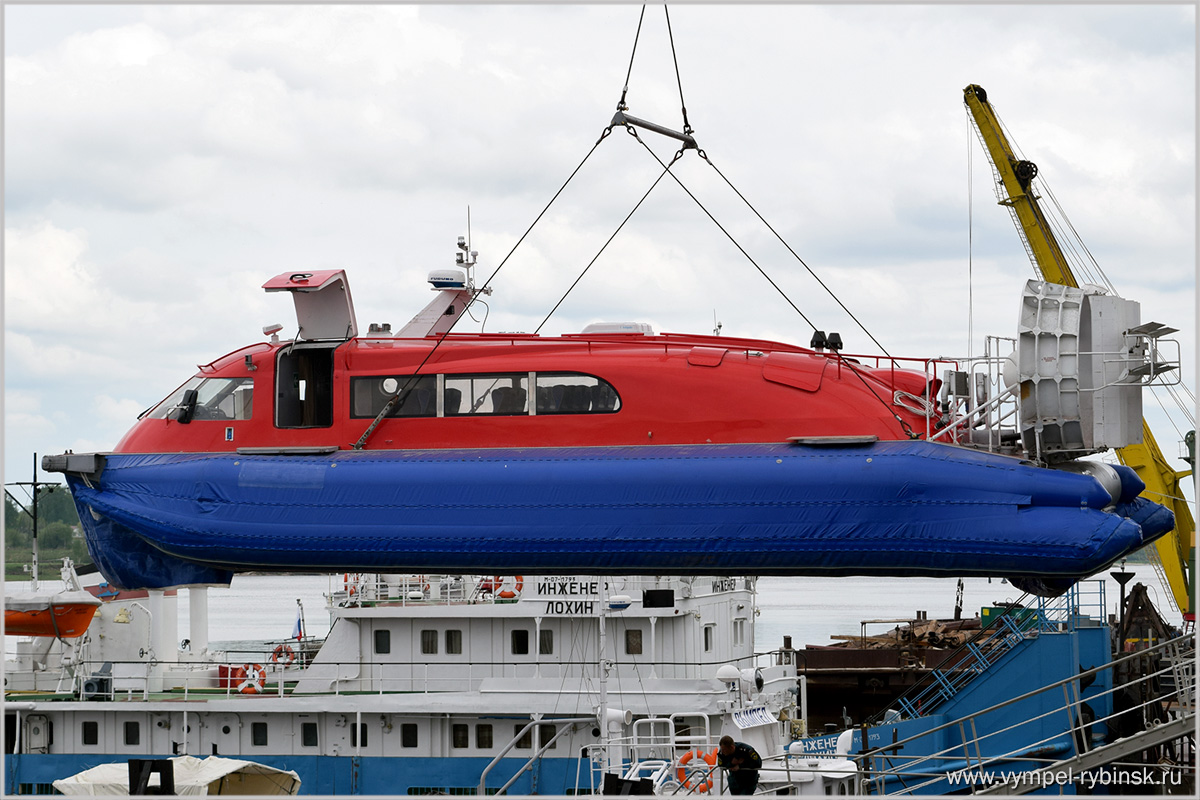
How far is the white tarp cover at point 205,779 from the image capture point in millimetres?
16156

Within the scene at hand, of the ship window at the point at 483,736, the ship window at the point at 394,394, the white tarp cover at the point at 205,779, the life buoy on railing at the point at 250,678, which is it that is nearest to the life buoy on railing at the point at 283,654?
the life buoy on railing at the point at 250,678

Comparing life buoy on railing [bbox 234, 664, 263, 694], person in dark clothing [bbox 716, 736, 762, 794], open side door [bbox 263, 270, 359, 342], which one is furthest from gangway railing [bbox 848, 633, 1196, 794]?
life buoy on railing [bbox 234, 664, 263, 694]

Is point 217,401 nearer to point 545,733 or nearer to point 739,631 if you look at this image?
point 545,733

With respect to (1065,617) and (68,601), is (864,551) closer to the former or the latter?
(1065,617)

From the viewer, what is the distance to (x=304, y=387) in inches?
534

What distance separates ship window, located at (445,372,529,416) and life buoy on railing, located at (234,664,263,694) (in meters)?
10.4

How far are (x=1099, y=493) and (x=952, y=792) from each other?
25.4 feet

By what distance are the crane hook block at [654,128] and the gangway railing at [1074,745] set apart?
5.82 metres

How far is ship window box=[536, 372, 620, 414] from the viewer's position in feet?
42.4

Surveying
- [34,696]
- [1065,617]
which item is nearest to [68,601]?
[34,696]

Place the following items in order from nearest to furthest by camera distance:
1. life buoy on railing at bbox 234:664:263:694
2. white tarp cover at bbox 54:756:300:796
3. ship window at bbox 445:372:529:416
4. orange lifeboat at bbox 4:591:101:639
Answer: ship window at bbox 445:372:529:416
white tarp cover at bbox 54:756:300:796
life buoy on railing at bbox 234:664:263:694
orange lifeboat at bbox 4:591:101:639

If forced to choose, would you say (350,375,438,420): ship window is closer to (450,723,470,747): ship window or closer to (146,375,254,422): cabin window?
(146,375,254,422): cabin window

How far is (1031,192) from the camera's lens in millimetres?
31438

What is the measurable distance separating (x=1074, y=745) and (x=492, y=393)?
646 cm
